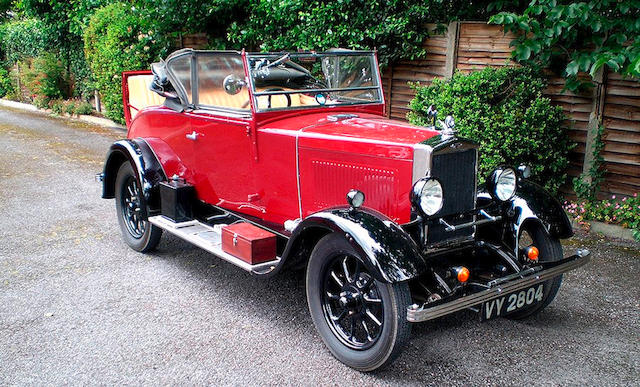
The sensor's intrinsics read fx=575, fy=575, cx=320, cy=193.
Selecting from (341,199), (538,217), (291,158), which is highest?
(291,158)

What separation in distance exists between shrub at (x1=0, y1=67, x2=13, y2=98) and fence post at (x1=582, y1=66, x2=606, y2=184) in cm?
1913

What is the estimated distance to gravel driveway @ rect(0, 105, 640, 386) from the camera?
11.0 ft

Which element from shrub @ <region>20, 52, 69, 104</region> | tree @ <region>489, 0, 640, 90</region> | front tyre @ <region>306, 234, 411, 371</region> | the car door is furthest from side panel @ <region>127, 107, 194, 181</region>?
shrub @ <region>20, 52, 69, 104</region>

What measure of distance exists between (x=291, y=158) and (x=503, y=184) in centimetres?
147

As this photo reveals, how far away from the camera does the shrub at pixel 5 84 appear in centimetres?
1966

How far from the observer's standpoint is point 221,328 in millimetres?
3900

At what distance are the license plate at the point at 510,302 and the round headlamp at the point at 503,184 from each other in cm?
63

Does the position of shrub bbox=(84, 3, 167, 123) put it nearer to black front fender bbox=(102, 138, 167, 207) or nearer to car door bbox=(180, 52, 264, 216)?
black front fender bbox=(102, 138, 167, 207)

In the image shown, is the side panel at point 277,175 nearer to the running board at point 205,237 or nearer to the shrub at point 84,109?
the running board at point 205,237

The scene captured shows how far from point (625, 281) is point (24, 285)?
4888mm

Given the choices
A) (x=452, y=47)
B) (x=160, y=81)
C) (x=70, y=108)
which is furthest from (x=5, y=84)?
(x=452, y=47)

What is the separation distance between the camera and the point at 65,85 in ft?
52.5

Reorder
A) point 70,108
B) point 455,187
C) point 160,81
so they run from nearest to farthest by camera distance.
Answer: point 455,187
point 160,81
point 70,108

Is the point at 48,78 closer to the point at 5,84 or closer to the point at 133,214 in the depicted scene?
the point at 5,84
